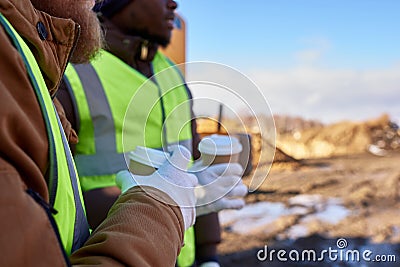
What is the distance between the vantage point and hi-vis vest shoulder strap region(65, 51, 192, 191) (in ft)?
4.13

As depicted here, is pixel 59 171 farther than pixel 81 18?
No

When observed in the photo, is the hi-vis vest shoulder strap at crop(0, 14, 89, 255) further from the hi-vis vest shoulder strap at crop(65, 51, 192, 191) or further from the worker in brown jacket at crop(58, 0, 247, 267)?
the hi-vis vest shoulder strap at crop(65, 51, 192, 191)

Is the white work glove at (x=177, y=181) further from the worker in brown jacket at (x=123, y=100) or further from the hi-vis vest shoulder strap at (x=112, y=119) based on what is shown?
the hi-vis vest shoulder strap at (x=112, y=119)

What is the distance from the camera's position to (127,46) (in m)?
1.54

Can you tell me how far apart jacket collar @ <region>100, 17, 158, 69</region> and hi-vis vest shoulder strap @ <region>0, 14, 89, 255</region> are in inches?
37.0

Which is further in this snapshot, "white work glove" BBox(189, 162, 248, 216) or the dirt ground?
the dirt ground

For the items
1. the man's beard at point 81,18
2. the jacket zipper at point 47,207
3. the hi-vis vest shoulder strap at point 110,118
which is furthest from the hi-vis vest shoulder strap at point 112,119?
the jacket zipper at point 47,207

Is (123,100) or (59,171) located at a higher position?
(59,171)

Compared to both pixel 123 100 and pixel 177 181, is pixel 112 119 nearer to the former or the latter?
pixel 123 100

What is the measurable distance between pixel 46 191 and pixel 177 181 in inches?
11.1

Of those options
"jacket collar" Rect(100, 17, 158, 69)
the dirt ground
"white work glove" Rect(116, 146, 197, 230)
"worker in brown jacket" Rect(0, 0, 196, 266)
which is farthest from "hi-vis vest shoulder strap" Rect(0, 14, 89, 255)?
the dirt ground

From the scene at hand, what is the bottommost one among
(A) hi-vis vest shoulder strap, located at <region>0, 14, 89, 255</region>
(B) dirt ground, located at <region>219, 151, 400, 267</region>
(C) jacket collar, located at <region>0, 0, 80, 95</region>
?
(B) dirt ground, located at <region>219, 151, 400, 267</region>

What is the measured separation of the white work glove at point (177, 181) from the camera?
0.73 meters

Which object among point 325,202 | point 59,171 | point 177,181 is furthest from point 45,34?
point 325,202
